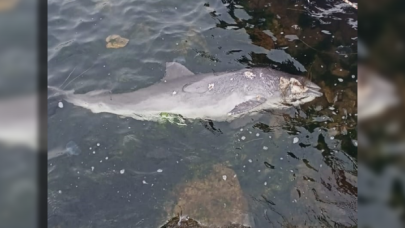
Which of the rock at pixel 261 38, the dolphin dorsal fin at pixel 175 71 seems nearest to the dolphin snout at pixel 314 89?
the rock at pixel 261 38

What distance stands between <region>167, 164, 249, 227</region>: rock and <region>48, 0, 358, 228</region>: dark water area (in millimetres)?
21

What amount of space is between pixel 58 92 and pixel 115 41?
2.19m

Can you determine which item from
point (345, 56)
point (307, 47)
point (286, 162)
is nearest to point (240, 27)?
point (307, 47)

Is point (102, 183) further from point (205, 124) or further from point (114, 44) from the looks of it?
point (114, 44)

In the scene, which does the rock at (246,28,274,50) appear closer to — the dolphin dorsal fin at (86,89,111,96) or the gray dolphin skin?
the gray dolphin skin

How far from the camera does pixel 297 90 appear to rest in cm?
890

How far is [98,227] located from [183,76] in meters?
4.13

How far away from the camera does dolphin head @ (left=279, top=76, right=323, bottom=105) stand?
8.81 meters

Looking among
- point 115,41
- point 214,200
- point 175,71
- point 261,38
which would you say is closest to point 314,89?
point 261,38

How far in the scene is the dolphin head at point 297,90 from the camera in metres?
8.81

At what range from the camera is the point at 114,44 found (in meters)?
10.5

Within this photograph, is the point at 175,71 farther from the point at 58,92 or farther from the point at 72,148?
the point at 72,148

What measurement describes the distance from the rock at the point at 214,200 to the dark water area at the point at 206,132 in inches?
0.8

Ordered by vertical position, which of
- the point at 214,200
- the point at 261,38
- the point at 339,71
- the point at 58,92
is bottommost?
the point at 214,200
